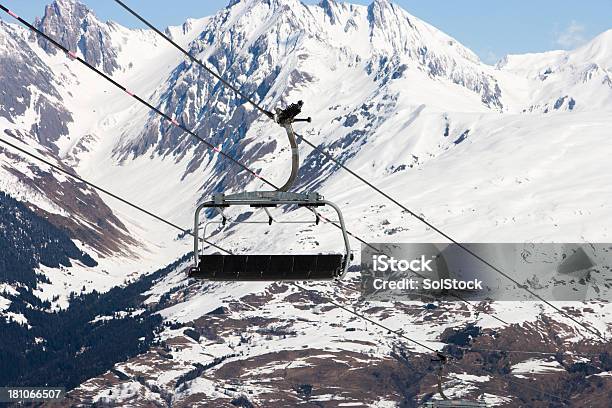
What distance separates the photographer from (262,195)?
35.5 m

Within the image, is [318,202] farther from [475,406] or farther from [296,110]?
[475,406]

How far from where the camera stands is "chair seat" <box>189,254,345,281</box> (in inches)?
1519

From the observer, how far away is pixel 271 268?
38969 millimetres

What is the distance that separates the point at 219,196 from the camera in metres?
36.5

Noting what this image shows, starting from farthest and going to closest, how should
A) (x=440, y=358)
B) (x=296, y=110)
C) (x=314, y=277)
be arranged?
(x=440, y=358) < (x=314, y=277) < (x=296, y=110)

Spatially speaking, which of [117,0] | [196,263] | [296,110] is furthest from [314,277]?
[117,0]

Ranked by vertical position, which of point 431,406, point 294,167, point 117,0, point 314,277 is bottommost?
point 431,406

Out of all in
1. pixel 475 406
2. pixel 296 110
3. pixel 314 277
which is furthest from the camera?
pixel 475 406

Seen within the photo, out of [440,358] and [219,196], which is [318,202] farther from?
[440,358]

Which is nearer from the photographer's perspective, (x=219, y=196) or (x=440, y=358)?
(x=219, y=196)

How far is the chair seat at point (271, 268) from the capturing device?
38.6 meters

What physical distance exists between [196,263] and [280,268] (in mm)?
2593

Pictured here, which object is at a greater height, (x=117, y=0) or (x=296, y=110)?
(x=117, y=0)

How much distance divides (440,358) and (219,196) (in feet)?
79.4
